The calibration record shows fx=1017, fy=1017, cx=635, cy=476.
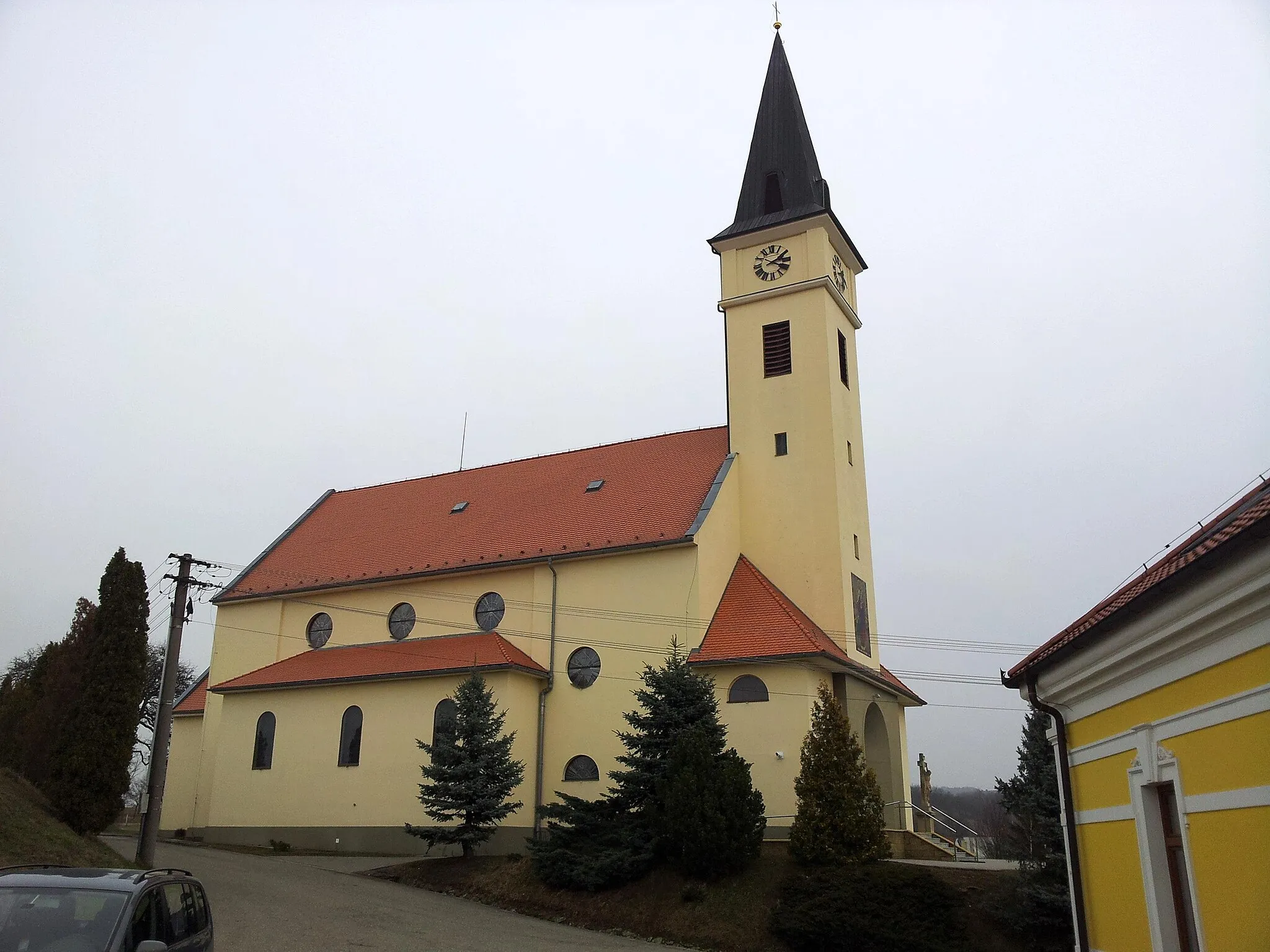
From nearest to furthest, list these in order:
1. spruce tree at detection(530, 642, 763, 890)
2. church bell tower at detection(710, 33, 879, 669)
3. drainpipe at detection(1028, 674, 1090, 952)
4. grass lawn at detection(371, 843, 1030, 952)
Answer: drainpipe at detection(1028, 674, 1090, 952) → grass lawn at detection(371, 843, 1030, 952) → spruce tree at detection(530, 642, 763, 890) → church bell tower at detection(710, 33, 879, 669)

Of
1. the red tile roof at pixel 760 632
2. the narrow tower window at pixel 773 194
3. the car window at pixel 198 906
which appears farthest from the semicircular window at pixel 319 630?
the car window at pixel 198 906

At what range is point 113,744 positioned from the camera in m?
20.9

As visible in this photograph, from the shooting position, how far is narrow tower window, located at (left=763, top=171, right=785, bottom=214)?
30.3 m

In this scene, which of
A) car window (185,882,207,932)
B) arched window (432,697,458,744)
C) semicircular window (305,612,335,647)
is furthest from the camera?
semicircular window (305,612,335,647)

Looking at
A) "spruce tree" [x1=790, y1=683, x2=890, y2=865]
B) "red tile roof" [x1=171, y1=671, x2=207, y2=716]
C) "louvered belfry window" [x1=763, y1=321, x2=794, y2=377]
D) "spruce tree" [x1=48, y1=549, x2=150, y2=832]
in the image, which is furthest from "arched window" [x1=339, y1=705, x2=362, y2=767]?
"louvered belfry window" [x1=763, y1=321, x2=794, y2=377]

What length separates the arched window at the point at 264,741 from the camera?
28188mm

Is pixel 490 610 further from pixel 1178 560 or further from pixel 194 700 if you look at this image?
pixel 1178 560

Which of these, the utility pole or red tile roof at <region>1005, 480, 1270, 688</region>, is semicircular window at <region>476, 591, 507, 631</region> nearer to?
the utility pole

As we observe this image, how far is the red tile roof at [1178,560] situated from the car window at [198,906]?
27.2 feet

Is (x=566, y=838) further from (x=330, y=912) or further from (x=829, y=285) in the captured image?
(x=829, y=285)

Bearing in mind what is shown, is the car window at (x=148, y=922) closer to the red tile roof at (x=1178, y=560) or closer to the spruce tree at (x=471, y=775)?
the red tile roof at (x=1178, y=560)

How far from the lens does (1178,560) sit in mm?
7270

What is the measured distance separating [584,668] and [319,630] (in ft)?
31.4

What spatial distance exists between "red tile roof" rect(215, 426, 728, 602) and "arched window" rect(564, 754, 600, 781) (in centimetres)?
520
